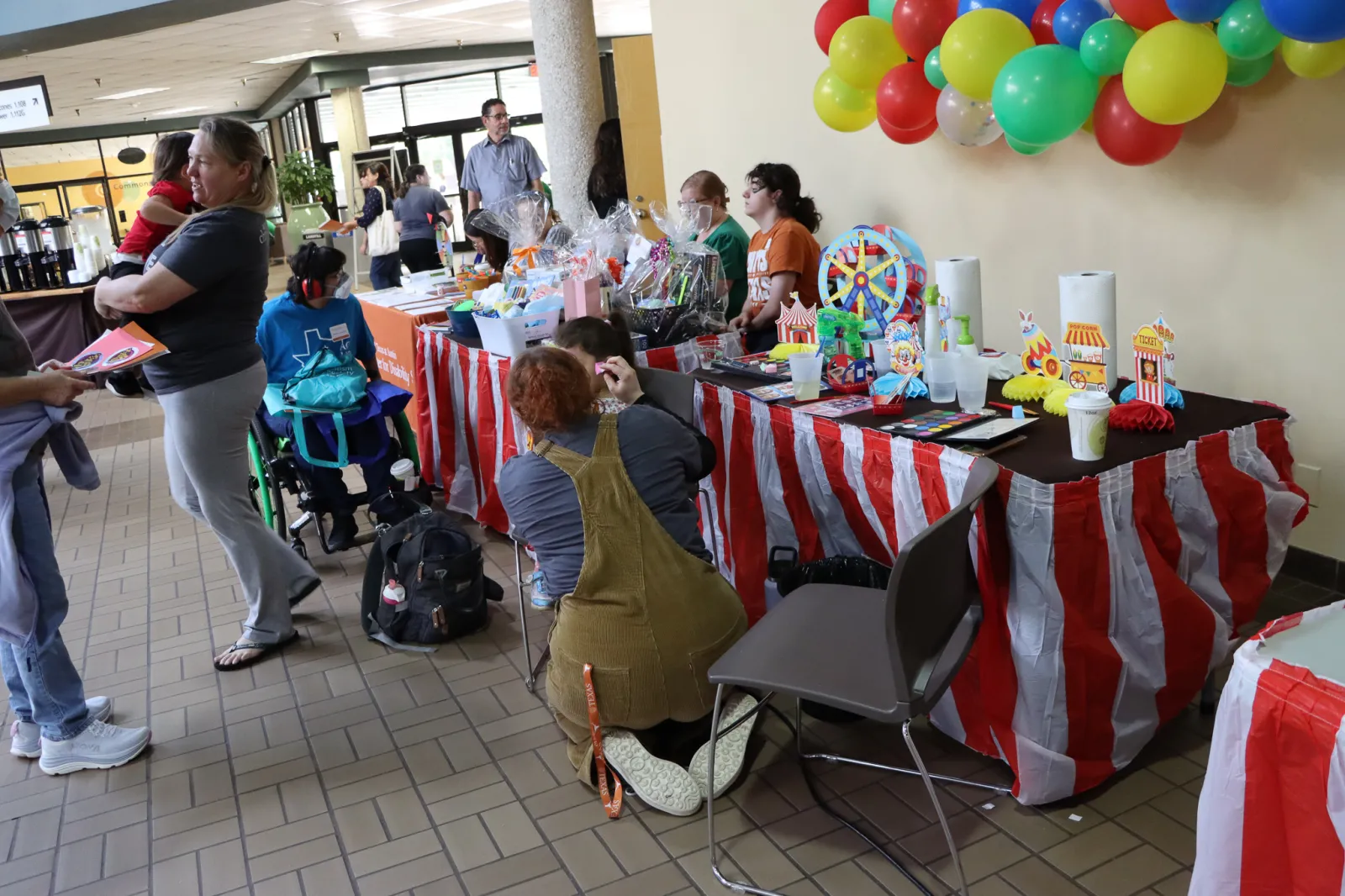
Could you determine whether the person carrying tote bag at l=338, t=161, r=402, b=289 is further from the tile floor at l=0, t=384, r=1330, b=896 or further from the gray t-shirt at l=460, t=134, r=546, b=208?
the tile floor at l=0, t=384, r=1330, b=896


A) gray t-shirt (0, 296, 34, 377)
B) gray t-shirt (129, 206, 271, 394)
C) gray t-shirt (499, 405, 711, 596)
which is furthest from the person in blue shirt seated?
gray t-shirt (499, 405, 711, 596)

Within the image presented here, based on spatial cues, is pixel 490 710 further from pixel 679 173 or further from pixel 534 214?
pixel 679 173

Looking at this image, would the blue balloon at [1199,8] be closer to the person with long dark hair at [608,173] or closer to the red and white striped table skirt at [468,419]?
the red and white striped table skirt at [468,419]

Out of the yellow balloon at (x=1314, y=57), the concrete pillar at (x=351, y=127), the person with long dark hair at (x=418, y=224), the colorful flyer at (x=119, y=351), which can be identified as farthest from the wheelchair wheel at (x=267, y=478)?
the concrete pillar at (x=351, y=127)

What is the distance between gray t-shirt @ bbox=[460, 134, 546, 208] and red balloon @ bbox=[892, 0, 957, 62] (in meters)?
3.77

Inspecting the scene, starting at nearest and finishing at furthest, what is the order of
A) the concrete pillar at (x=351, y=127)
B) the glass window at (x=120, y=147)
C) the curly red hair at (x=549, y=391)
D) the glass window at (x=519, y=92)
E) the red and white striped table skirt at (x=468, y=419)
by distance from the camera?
the curly red hair at (x=549, y=391) → the red and white striped table skirt at (x=468, y=419) → the concrete pillar at (x=351, y=127) → the glass window at (x=519, y=92) → the glass window at (x=120, y=147)

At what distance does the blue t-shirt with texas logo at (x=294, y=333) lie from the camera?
12.2 ft

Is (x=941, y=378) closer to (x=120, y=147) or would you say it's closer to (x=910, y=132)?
(x=910, y=132)

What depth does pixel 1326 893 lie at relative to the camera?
1133 mm

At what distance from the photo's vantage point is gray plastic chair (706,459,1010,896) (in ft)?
5.48

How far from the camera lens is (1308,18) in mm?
2045

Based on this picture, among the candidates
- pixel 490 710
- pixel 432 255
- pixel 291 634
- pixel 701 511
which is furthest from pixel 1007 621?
pixel 432 255

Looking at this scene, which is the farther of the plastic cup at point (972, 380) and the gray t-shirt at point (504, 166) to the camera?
the gray t-shirt at point (504, 166)

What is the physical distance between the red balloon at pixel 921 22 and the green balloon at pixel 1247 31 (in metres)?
0.86
